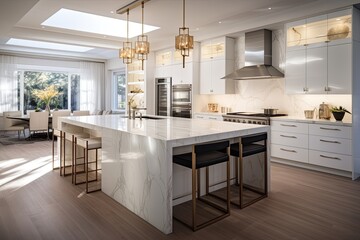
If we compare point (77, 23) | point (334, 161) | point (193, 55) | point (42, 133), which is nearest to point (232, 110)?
point (193, 55)

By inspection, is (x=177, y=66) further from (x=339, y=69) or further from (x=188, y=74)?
(x=339, y=69)

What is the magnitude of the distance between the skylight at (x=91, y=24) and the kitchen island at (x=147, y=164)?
3.26m

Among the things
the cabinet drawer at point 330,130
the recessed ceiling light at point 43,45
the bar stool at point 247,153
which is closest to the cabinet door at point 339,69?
the cabinet drawer at point 330,130

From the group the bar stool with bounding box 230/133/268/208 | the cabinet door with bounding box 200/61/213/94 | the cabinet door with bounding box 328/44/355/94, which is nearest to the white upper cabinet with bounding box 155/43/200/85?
the cabinet door with bounding box 200/61/213/94

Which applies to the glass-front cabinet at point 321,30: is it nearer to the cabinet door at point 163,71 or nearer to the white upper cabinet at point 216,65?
the white upper cabinet at point 216,65

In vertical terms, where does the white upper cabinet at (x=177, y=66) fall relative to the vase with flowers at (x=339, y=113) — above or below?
above

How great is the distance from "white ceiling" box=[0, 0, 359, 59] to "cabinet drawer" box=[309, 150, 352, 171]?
7.43ft

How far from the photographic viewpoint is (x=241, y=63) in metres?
6.23

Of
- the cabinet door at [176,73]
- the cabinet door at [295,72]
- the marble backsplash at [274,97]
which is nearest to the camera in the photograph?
the cabinet door at [295,72]

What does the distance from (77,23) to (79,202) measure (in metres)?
4.28

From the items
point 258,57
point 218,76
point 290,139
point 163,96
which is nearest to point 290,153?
point 290,139

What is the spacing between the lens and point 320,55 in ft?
14.9

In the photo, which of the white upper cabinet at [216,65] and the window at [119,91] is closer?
the white upper cabinet at [216,65]

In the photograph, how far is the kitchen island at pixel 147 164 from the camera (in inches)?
98.8
